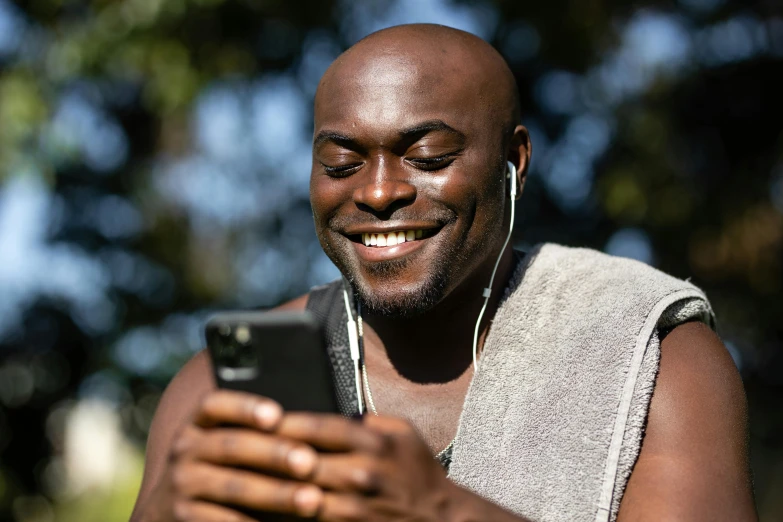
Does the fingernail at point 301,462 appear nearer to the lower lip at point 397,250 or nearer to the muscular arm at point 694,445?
the muscular arm at point 694,445

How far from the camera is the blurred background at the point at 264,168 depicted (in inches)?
217

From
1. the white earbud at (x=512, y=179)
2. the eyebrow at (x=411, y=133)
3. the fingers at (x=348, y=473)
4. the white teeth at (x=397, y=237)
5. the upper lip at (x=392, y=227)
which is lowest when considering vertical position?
the fingers at (x=348, y=473)

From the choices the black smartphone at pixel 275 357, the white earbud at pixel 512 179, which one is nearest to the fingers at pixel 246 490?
the black smartphone at pixel 275 357

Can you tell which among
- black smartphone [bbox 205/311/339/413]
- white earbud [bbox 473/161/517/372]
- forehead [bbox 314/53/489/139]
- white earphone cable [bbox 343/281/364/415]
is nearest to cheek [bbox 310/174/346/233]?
forehead [bbox 314/53/489/139]

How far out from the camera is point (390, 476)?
119 cm

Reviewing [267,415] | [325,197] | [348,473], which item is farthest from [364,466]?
[325,197]

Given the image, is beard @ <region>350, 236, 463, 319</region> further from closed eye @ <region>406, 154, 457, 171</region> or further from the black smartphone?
the black smartphone

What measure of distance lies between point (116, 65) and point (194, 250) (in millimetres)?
1292

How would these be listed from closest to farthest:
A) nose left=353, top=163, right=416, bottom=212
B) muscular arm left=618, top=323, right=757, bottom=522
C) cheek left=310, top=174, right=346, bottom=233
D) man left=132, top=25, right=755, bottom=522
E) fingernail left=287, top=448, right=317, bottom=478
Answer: fingernail left=287, top=448, right=317, bottom=478, muscular arm left=618, top=323, right=757, bottom=522, man left=132, top=25, right=755, bottom=522, nose left=353, top=163, right=416, bottom=212, cheek left=310, top=174, right=346, bottom=233

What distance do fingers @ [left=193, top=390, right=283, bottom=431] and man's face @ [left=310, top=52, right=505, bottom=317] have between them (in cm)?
99

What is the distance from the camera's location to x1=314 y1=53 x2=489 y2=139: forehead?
2.17 m

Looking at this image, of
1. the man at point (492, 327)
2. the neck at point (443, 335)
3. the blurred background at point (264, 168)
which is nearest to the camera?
the man at point (492, 327)

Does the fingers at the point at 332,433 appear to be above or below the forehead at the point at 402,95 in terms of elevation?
below

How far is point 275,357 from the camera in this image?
4.09 feet
